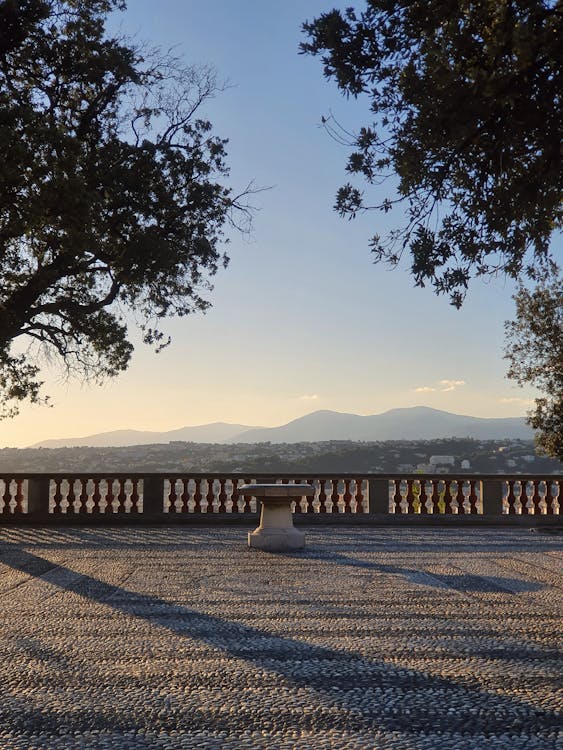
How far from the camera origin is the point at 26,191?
1208cm

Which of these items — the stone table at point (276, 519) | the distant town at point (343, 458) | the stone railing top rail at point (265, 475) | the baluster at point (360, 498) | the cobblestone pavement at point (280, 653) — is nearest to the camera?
the cobblestone pavement at point (280, 653)

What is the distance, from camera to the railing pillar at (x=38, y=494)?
49.3 ft

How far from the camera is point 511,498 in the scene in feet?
50.9

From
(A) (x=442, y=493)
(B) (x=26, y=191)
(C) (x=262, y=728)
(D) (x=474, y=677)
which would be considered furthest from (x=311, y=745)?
(A) (x=442, y=493)

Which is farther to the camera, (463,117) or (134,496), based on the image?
(134,496)

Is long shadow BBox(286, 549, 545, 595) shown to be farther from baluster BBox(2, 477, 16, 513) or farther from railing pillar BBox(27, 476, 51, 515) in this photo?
baluster BBox(2, 477, 16, 513)

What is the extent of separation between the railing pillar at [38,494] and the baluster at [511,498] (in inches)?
384

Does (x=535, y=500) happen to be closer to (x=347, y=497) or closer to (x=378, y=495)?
(x=378, y=495)

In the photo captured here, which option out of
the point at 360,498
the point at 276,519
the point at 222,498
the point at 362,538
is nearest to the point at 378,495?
the point at 360,498

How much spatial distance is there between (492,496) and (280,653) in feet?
36.5

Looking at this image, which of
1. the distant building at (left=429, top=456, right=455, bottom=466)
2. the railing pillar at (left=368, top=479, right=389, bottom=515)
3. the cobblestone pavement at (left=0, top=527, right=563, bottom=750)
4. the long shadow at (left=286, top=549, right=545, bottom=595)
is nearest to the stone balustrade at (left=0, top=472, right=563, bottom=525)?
the railing pillar at (left=368, top=479, right=389, bottom=515)

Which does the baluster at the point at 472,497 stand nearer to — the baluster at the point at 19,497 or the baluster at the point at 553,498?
the baluster at the point at 553,498

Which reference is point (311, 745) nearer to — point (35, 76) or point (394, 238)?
point (394, 238)

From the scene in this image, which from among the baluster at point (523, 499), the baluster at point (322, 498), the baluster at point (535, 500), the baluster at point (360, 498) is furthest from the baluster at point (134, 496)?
the baluster at point (535, 500)
